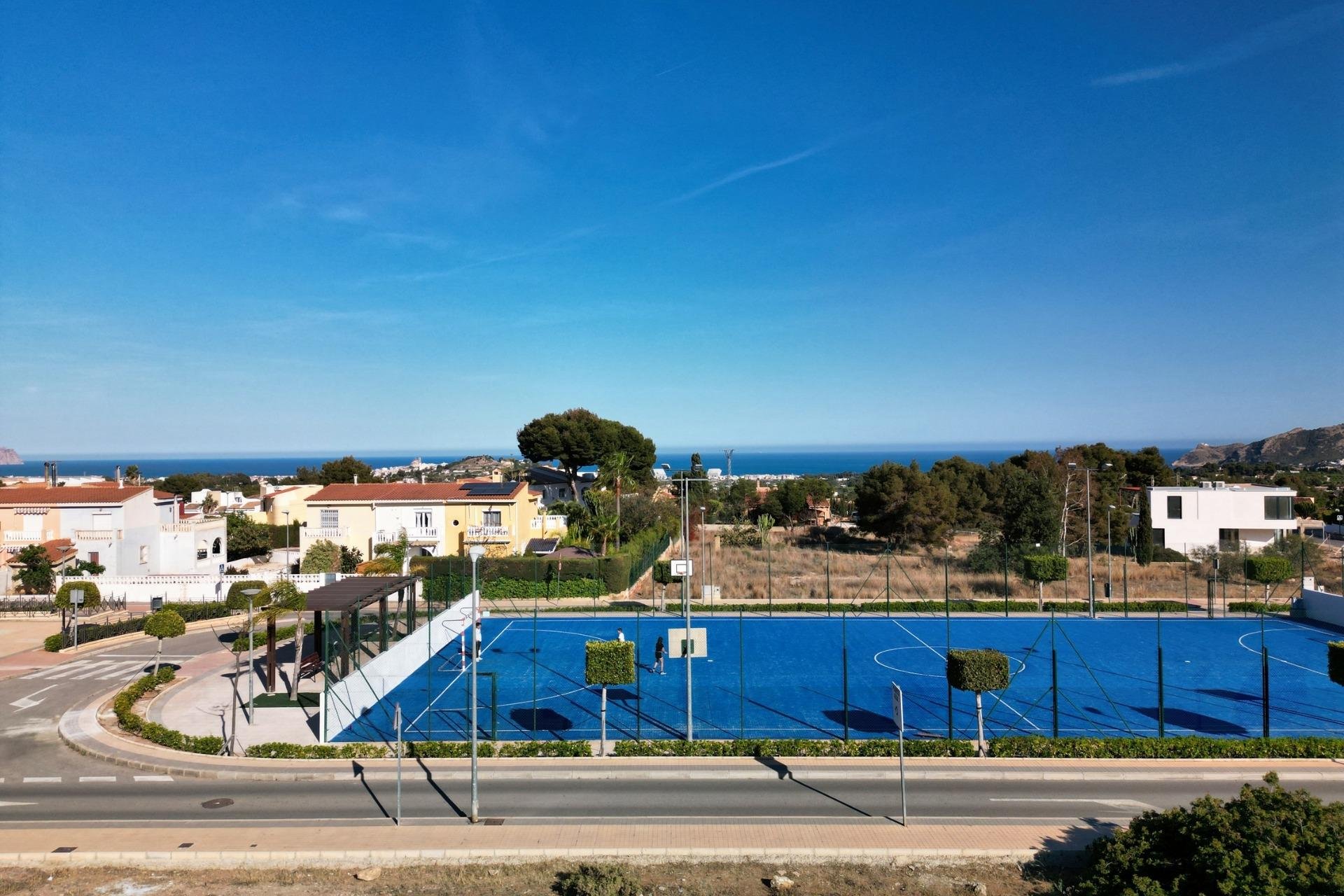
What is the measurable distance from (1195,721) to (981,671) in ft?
27.3

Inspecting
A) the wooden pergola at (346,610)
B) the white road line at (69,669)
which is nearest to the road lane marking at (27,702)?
the white road line at (69,669)

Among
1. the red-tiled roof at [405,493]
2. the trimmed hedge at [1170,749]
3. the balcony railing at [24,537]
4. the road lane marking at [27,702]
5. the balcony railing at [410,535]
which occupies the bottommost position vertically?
the road lane marking at [27,702]

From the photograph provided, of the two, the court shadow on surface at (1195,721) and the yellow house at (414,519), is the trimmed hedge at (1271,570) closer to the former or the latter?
the court shadow on surface at (1195,721)

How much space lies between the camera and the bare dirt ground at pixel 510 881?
518 inches

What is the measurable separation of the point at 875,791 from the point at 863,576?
31201 mm

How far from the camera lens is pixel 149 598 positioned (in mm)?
44562

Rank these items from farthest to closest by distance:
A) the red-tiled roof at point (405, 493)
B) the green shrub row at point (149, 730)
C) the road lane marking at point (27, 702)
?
the red-tiled roof at point (405, 493) < the road lane marking at point (27, 702) < the green shrub row at point (149, 730)

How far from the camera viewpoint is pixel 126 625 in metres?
36.6

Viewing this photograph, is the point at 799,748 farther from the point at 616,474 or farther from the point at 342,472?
the point at 342,472

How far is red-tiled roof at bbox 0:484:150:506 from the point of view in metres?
48.3

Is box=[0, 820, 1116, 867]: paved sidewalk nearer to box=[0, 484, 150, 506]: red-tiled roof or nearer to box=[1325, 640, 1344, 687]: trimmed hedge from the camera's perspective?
box=[1325, 640, 1344, 687]: trimmed hedge

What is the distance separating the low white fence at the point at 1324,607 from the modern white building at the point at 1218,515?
2105 cm

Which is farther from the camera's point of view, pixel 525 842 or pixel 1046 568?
pixel 1046 568

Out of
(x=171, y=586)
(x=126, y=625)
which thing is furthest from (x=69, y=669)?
(x=171, y=586)
